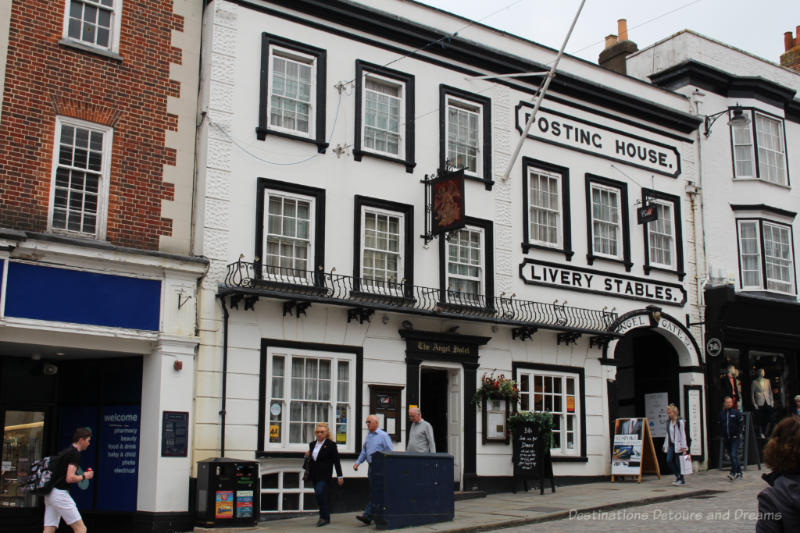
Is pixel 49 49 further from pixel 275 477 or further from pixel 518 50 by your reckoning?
pixel 518 50

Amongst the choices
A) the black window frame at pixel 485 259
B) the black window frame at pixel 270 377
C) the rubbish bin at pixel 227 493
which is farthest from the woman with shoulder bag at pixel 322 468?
the black window frame at pixel 485 259

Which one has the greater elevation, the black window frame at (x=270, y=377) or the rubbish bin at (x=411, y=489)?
the black window frame at (x=270, y=377)

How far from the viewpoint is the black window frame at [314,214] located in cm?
1588

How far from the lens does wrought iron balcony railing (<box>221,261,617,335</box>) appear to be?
50.8 ft

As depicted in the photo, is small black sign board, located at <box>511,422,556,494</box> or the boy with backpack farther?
small black sign board, located at <box>511,422,556,494</box>

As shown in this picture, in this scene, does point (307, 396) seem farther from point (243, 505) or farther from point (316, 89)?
point (316, 89)

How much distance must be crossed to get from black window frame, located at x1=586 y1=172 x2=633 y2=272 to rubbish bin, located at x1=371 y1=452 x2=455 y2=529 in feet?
27.6

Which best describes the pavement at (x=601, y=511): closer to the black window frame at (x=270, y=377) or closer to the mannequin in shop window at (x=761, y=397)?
the black window frame at (x=270, y=377)

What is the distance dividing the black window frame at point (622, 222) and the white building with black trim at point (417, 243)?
0.16 ft

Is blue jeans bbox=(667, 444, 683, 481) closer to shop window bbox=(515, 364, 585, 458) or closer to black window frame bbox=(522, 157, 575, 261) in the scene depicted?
shop window bbox=(515, 364, 585, 458)

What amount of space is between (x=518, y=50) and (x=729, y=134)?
7.42m

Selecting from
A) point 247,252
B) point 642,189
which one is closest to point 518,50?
point 642,189

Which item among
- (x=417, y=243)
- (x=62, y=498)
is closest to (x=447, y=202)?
(x=417, y=243)

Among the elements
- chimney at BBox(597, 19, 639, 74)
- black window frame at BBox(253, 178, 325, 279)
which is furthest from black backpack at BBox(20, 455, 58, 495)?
chimney at BBox(597, 19, 639, 74)
